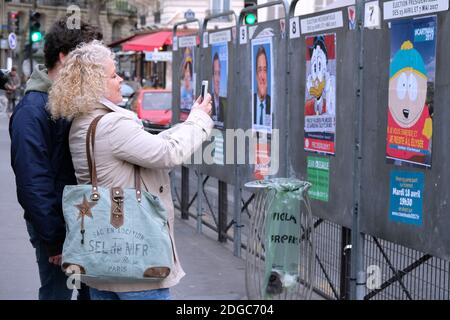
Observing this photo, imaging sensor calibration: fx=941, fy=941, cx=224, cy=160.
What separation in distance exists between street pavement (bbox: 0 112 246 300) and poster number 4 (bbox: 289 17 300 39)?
205 centimetres

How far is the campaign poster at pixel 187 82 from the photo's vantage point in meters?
10.5

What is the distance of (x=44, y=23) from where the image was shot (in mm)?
88875

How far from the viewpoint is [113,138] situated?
3986 millimetres

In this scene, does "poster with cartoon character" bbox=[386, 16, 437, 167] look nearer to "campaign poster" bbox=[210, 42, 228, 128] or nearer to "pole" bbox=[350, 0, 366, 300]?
"pole" bbox=[350, 0, 366, 300]

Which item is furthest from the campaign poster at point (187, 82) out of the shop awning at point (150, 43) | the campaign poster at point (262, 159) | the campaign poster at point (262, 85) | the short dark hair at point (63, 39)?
the shop awning at point (150, 43)

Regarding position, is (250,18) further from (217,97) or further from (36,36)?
(36,36)

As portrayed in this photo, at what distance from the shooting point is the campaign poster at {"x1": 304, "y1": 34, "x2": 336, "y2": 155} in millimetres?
6473

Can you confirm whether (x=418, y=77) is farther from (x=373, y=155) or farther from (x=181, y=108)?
(x=181, y=108)

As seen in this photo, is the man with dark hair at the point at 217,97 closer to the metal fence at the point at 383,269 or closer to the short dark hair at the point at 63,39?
the metal fence at the point at 383,269

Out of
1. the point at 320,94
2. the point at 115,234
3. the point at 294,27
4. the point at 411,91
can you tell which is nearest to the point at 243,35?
the point at 294,27

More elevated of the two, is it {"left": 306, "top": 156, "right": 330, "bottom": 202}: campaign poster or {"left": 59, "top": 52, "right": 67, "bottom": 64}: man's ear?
{"left": 59, "top": 52, "right": 67, "bottom": 64}: man's ear

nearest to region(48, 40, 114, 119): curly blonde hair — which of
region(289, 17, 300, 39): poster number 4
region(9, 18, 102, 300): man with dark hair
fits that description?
region(9, 18, 102, 300): man with dark hair

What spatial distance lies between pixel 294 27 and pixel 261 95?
102 centimetres
